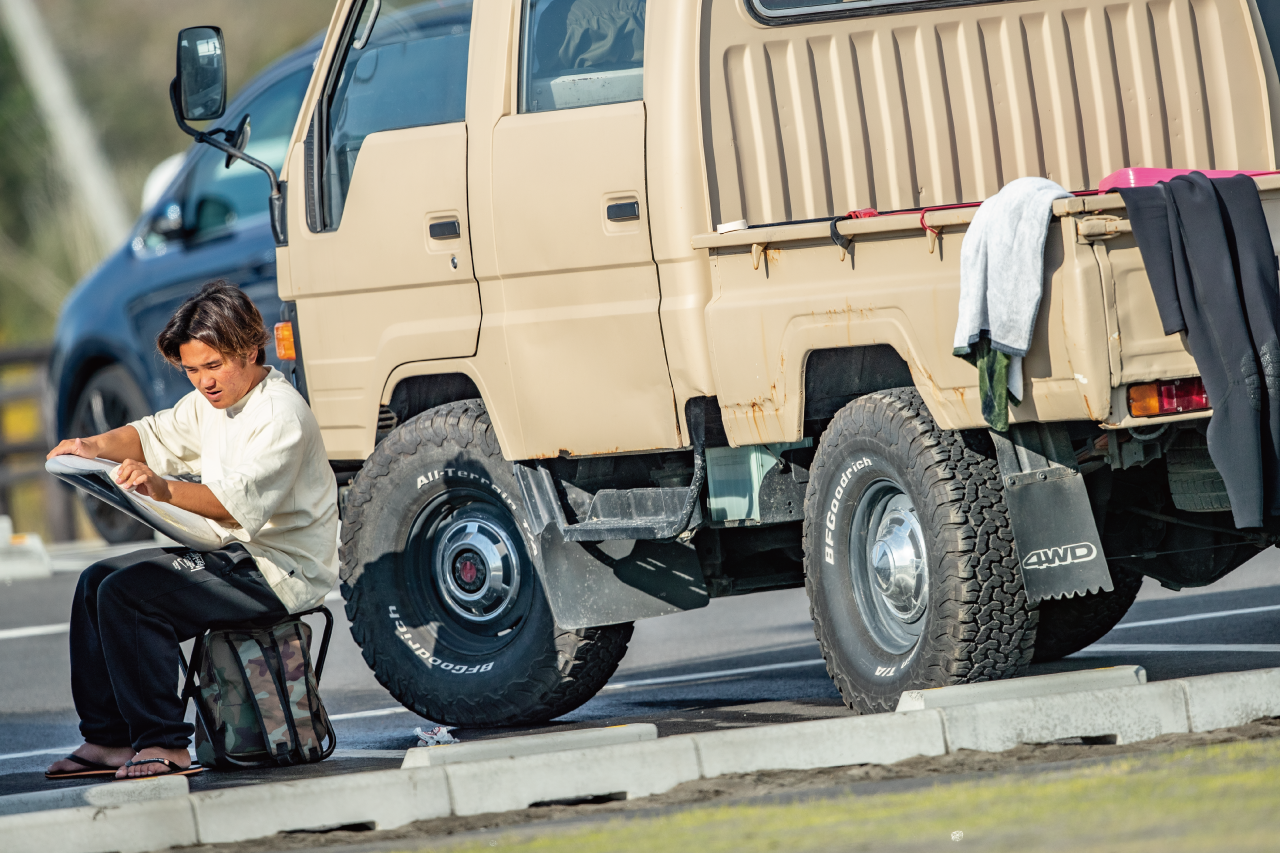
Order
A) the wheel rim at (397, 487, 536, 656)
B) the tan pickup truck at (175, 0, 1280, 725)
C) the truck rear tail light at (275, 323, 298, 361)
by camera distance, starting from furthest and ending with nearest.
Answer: the truck rear tail light at (275, 323, 298, 361) < the wheel rim at (397, 487, 536, 656) < the tan pickup truck at (175, 0, 1280, 725)

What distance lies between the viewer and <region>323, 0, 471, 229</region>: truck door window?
7.29 meters

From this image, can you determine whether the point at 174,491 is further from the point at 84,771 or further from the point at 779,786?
the point at 779,786

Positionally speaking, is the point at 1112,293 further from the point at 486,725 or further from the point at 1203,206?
the point at 486,725

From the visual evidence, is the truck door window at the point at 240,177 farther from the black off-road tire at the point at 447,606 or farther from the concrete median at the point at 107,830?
the concrete median at the point at 107,830

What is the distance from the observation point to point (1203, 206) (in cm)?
534

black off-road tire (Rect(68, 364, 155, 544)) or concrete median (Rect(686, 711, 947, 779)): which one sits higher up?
black off-road tire (Rect(68, 364, 155, 544))

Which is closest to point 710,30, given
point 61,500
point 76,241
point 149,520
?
point 149,520

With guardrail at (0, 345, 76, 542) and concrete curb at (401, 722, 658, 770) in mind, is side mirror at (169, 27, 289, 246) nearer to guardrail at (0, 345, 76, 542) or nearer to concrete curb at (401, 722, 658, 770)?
concrete curb at (401, 722, 658, 770)

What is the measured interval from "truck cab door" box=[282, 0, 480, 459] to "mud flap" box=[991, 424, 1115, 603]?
2184mm

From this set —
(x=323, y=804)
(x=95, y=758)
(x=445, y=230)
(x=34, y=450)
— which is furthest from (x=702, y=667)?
(x=34, y=450)

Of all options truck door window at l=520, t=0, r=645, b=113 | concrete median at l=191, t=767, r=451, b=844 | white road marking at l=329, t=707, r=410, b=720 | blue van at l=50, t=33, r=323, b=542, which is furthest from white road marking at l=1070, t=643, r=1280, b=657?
blue van at l=50, t=33, r=323, b=542

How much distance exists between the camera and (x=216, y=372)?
6395mm

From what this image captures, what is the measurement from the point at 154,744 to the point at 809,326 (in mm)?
2366

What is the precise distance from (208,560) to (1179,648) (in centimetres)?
373
